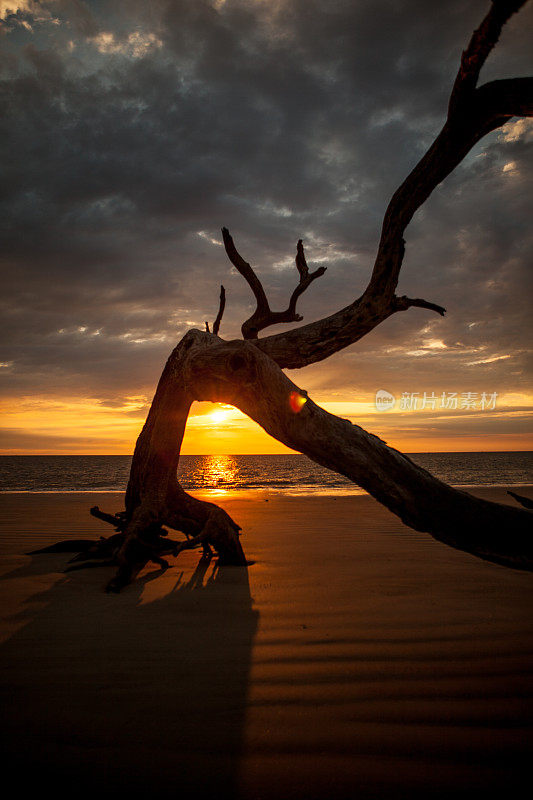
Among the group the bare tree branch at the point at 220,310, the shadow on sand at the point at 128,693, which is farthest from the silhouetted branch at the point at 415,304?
the shadow on sand at the point at 128,693

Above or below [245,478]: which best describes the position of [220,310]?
above

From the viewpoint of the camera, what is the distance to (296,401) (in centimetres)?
310

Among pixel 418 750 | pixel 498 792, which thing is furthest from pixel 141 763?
pixel 498 792

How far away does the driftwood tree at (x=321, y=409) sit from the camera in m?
2.48

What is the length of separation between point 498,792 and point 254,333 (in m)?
4.61

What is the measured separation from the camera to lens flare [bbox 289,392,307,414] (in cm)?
307

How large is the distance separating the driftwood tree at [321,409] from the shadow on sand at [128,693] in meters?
0.84

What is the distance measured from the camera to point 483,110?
102 inches

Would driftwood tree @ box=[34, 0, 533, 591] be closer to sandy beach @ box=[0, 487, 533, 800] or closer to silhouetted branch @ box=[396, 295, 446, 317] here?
silhouetted branch @ box=[396, 295, 446, 317]

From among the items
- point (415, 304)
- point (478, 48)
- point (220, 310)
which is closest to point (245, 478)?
Result: point (220, 310)

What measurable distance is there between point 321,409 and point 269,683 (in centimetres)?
183

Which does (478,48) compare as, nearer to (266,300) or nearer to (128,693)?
(266,300)

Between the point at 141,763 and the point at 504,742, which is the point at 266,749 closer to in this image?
the point at 141,763

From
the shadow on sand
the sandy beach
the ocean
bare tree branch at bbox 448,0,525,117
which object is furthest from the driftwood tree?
the ocean
